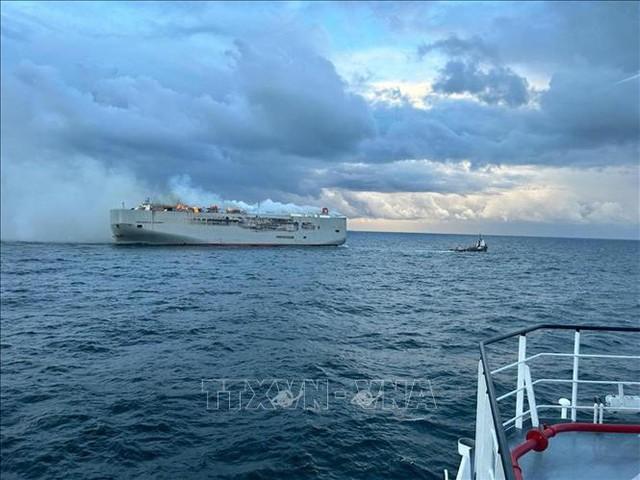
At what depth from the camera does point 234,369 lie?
48.0 ft

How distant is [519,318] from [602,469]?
23.6 m

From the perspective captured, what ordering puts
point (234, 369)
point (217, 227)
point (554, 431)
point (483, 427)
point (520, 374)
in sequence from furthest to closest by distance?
point (217, 227) → point (234, 369) → point (520, 374) → point (554, 431) → point (483, 427)

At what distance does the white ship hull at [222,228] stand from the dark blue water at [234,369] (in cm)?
4569

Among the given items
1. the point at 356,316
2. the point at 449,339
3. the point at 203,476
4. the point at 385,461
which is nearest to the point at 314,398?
the point at 385,461

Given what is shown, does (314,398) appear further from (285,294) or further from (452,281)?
(452,281)

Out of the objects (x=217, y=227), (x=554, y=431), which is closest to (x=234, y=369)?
(x=554, y=431)

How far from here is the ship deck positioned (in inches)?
170

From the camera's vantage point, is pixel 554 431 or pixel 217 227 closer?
pixel 554 431

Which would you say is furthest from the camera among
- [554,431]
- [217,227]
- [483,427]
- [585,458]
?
[217,227]

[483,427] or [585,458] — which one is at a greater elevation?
[483,427]

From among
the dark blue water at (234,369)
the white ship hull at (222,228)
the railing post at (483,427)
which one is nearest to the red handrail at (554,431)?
the railing post at (483,427)

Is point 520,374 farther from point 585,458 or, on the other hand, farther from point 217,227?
point 217,227

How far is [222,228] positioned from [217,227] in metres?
0.98

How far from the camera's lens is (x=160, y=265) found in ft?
168
